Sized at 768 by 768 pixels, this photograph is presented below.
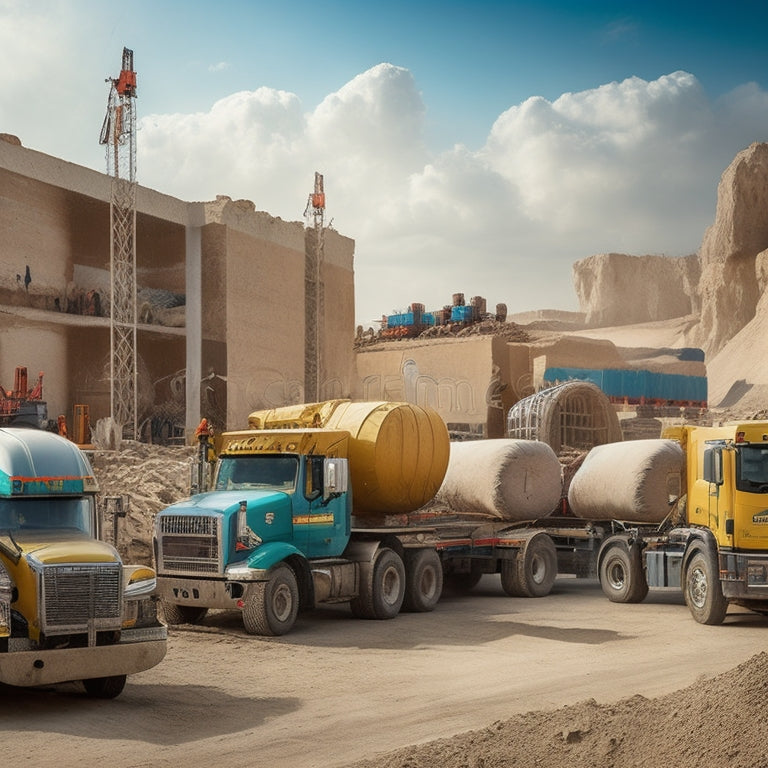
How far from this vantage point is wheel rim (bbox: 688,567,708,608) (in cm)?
1680

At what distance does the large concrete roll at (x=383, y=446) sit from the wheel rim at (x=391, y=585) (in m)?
1.15

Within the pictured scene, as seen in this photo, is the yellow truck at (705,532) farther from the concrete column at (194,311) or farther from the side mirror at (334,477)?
the concrete column at (194,311)

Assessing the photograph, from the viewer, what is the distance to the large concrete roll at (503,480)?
68.8 ft

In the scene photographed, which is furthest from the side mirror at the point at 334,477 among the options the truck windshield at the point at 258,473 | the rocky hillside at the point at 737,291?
the rocky hillside at the point at 737,291

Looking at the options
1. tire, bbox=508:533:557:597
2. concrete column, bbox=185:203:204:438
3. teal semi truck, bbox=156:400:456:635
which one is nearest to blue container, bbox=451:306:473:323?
concrete column, bbox=185:203:204:438

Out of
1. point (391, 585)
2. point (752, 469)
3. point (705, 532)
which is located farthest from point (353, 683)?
point (752, 469)

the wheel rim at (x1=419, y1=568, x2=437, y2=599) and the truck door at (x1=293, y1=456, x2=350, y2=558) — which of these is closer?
the truck door at (x1=293, y1=456, x2=350, y2=558)

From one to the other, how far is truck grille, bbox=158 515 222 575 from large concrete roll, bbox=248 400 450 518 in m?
3.11

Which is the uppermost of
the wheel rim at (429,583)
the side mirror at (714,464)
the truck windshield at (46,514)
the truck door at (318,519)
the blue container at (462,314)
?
the blue container at (462,314)

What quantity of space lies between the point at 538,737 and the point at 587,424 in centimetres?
3408

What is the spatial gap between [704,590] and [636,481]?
11.0 ft

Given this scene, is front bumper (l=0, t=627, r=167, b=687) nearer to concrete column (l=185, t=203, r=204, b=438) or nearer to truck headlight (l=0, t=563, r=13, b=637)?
truck headlight (l=0, t=563, r=13, b=637)

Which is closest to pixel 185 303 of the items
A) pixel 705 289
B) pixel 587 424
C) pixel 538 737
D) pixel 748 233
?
pixel 587 424

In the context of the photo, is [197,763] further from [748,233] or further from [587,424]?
[748,233]
